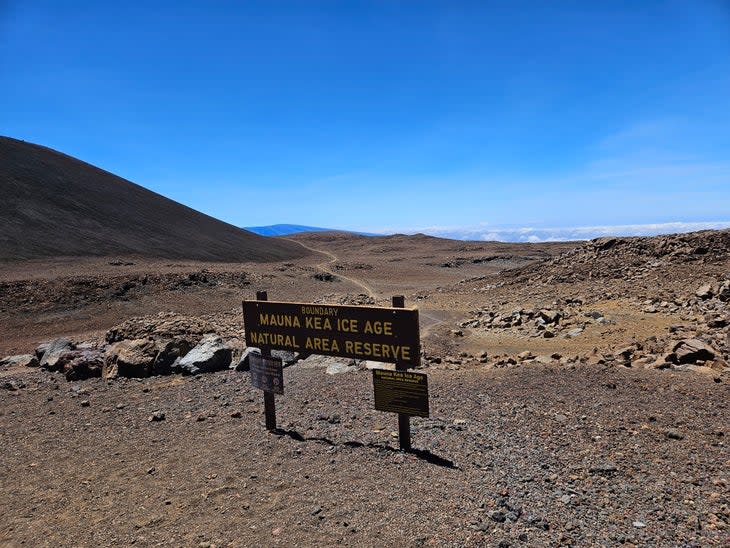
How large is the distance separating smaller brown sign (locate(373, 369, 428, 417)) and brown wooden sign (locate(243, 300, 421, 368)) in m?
0.18

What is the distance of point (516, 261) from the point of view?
54656 millimetres

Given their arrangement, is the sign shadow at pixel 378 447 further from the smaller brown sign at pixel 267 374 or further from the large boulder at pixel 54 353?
the large boulder at pixel 54 353

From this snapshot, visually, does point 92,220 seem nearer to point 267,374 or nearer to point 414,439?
point 267,374

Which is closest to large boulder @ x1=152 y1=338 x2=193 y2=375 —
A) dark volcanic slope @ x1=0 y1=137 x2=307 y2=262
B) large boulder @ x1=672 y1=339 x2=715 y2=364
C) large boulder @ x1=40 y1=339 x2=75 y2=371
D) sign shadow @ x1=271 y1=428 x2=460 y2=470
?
large boulder @ x1=40 y1=339 x2=75 y2=371

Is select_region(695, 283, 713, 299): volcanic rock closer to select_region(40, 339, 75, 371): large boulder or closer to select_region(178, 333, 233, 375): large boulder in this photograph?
select_region(178, 333, 233, 375): large boulder

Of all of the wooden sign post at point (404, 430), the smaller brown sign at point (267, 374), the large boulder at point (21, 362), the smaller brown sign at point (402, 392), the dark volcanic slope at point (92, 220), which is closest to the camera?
the smaller brown sign at point (402, 392)

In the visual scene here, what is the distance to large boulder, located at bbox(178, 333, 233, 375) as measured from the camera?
9.95 m

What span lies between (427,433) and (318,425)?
1.62 meters

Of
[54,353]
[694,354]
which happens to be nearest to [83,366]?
[54,353]

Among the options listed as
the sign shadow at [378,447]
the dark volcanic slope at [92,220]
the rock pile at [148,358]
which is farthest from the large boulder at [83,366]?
the dark volcanic slope at [92,220]

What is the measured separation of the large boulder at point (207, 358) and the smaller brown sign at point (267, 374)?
3.54m

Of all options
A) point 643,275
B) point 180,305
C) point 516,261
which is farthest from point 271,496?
point 516,261

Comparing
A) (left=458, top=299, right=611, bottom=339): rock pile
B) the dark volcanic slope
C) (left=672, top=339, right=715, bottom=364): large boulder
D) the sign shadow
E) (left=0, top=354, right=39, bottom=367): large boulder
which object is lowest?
(left=0, top=354, right=39, bottom=367): large boulder

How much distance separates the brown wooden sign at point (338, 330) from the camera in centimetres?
555
